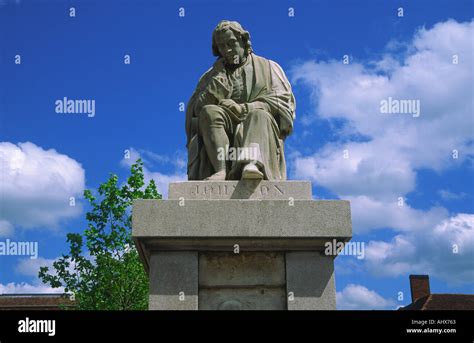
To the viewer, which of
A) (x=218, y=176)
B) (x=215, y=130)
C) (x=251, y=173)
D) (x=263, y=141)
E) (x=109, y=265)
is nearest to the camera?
(x=251, y=173)

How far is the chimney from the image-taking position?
32.2 meters

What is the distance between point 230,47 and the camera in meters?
8.08

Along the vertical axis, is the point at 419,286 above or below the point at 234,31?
below

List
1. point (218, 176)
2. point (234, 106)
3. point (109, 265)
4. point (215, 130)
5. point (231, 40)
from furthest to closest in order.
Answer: point (109, 265) → point (231, 40) → point (234, 106) → point (215, 130) → point (218, 176)

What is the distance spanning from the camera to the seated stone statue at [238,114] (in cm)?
705

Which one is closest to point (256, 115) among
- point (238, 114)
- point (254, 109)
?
point (254, 109)

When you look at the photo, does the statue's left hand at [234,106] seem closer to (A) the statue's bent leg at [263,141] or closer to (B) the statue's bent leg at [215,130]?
(B) the statue's bent leg at [215,130]

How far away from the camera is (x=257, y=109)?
7.27 m

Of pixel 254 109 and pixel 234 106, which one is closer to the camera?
pixel 254 109

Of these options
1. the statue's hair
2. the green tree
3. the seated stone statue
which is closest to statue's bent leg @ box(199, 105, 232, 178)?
the seated stone statue

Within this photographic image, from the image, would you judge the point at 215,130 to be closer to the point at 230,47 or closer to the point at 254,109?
the point at 254,109

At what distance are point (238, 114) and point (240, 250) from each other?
2.04m
